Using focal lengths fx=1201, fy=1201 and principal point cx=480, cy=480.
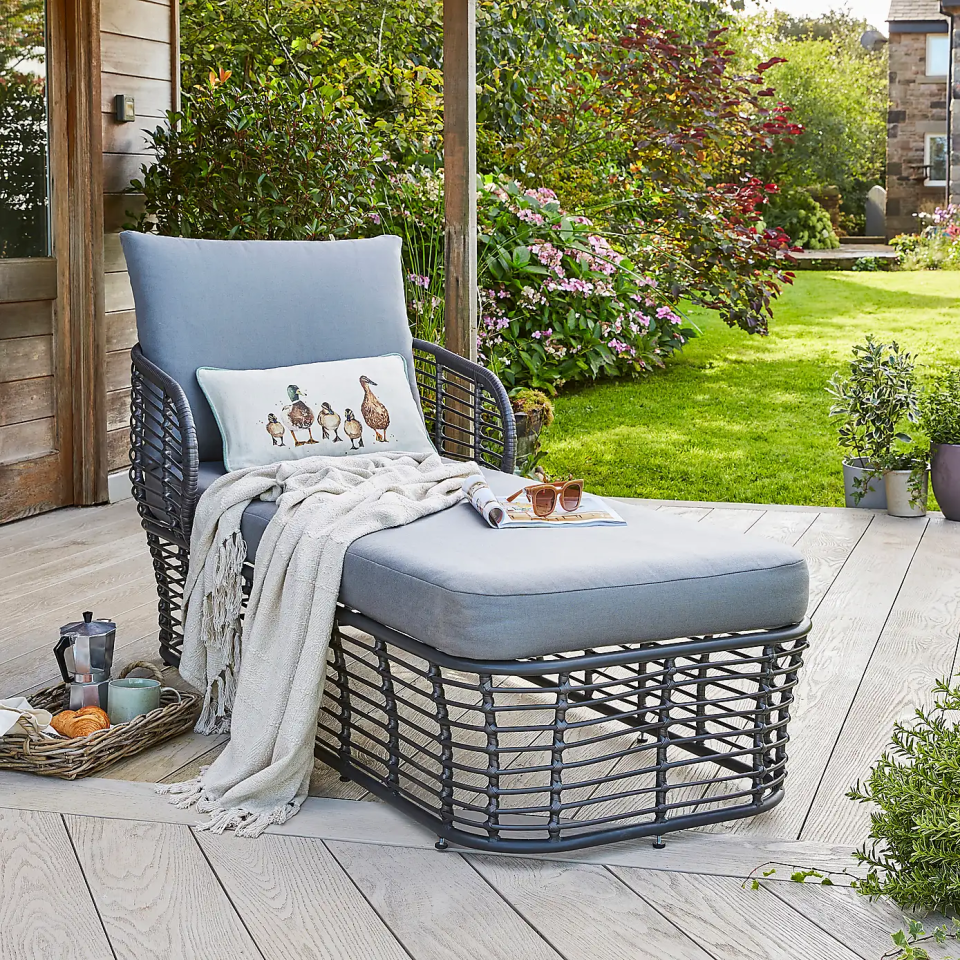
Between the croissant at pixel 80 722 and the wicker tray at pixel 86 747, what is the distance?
0.05m

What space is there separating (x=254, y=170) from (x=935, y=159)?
1456 cm

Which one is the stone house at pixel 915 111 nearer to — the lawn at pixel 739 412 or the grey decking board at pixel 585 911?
the lawn at pixel 739 412

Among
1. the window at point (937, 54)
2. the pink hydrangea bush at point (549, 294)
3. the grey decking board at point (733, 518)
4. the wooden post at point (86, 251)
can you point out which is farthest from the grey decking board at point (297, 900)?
the window at point (937, 54)

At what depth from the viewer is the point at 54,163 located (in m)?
4.29

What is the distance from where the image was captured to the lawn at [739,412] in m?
5.65

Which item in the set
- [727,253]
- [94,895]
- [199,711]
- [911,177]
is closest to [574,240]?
[727,253]

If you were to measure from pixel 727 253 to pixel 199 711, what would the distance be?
5.51 metres

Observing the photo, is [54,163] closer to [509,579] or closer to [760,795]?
[509,579]

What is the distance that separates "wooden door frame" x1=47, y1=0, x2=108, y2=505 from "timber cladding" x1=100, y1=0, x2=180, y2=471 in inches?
3.2

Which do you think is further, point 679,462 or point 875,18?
point 875,18

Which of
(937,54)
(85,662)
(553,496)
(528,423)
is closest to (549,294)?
(528,423)

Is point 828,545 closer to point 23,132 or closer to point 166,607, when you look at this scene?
point 166,607

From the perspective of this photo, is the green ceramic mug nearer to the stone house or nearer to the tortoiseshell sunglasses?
the tortoiseshell sunglasses

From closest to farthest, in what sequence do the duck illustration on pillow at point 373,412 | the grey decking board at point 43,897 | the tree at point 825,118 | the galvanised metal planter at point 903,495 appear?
the grey decking board at point 43,897, the duck illustration on pillow at point 373,412, the galvanised metal planter at point 903,495, the tree at point 825,118
